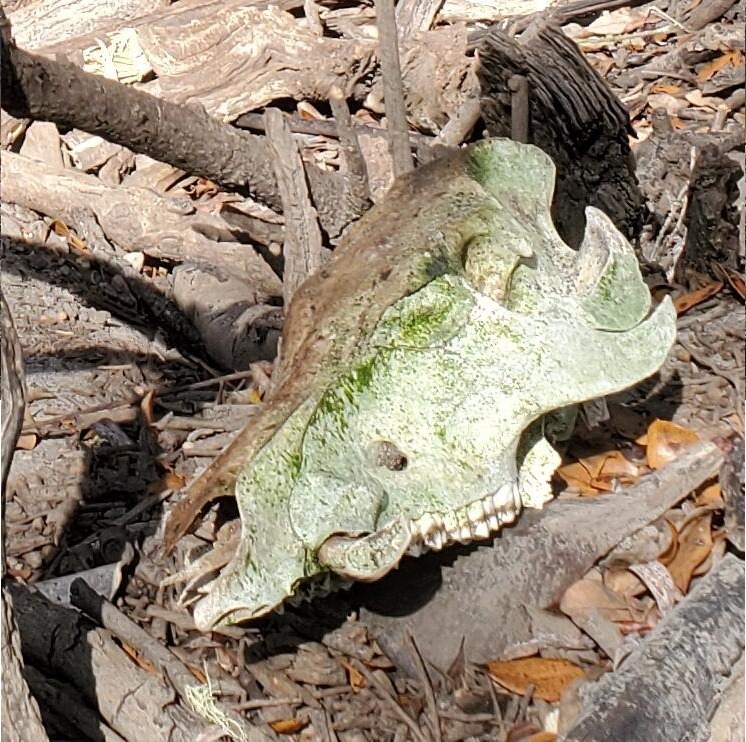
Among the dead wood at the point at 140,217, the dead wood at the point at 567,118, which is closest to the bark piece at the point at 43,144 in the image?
the dead wood at the point at 140,217

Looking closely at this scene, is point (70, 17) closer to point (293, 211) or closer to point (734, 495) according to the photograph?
point (293, 211)

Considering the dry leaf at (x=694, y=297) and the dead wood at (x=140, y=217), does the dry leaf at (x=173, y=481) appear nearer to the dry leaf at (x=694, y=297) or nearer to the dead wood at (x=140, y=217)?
the dead wood at (x=140, y=217)

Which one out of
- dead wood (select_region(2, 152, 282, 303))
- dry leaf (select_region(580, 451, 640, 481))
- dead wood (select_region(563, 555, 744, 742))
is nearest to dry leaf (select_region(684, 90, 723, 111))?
dead wood (select_region(2, 152, 282, 303))

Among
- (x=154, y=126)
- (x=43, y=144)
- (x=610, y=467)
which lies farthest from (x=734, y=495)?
(x=43, y=144)

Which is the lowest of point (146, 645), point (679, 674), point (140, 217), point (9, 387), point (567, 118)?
point (140, 217)

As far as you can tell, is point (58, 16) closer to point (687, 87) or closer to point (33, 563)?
point (687, 87)
